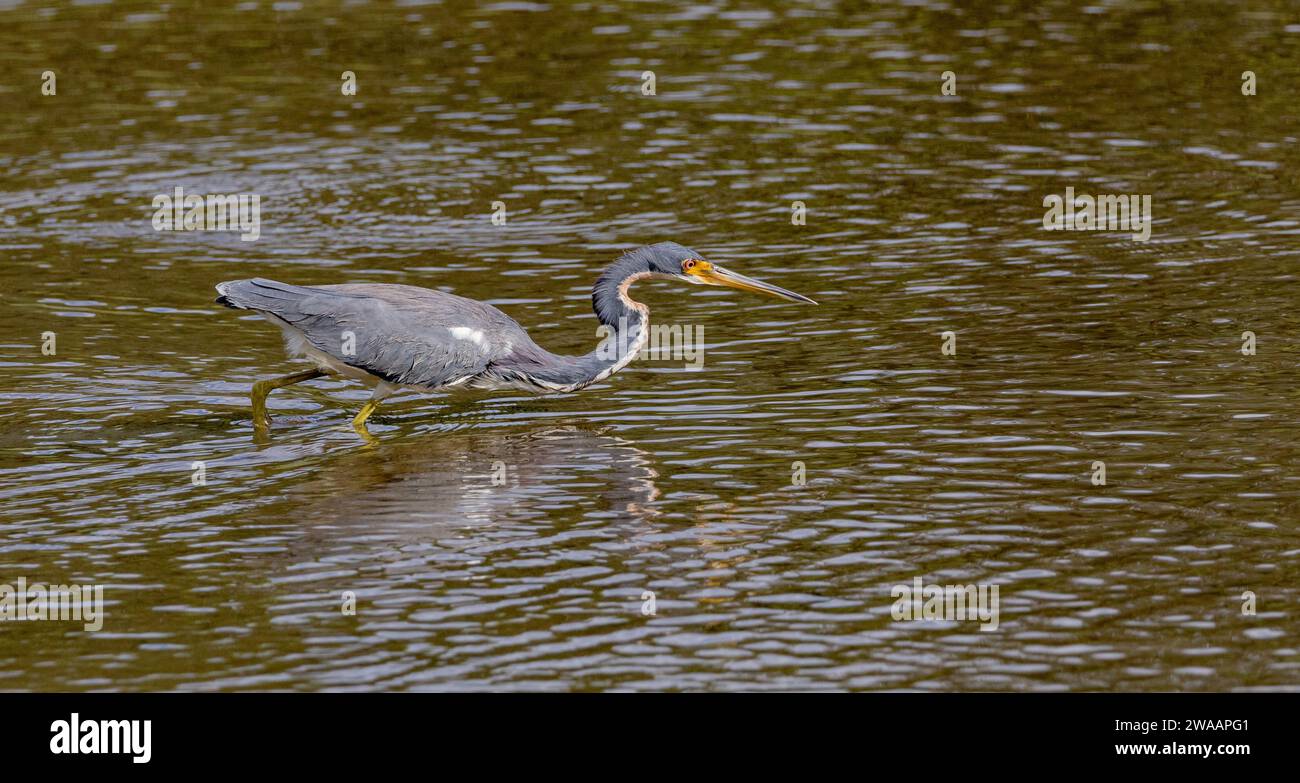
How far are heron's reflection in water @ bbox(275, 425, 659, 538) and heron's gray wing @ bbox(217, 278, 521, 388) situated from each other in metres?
0.61

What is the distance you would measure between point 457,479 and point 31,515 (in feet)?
9.75

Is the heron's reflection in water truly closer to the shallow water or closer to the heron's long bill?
the shallow water

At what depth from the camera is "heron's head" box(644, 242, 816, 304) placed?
1584 cm

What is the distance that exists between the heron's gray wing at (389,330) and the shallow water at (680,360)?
0.66m

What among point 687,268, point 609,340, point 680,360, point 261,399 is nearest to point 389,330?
point 261,399

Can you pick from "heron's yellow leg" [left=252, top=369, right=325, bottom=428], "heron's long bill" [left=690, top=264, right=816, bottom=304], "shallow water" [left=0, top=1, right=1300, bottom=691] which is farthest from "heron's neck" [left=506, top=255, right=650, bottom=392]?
"heron's yellow leg" [left=252, top=369, right=325, bottom=428]

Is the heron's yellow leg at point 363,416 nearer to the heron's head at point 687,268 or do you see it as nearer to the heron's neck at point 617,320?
the heron's neck at point 617,320

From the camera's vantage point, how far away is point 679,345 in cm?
1747

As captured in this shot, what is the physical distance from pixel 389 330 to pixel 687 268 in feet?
8.69

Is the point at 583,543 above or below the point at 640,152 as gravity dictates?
below

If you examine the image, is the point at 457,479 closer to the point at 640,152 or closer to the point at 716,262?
the point at 716,262

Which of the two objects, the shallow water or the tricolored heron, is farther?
the tricolored heron

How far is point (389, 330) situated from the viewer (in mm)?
14906
